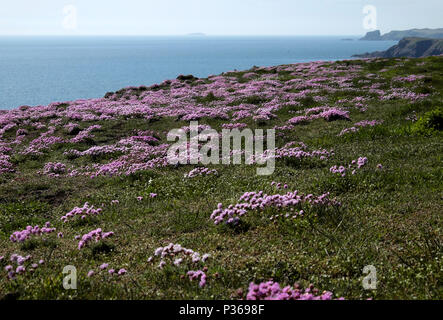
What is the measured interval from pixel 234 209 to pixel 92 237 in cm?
375

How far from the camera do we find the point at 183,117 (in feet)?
82.7

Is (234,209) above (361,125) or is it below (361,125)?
below

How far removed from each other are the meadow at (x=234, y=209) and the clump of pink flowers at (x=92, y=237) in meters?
0.03

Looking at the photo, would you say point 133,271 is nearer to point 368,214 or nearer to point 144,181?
point 368,214

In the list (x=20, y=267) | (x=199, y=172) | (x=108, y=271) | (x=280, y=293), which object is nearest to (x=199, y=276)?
(x=280, y=293)

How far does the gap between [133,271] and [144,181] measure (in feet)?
24.6

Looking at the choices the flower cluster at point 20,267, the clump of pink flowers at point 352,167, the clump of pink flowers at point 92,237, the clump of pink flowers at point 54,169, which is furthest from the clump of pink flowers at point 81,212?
the clump of pink flowers at point 352,167

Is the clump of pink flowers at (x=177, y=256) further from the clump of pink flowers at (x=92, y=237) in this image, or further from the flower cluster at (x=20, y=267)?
the flower cluster at (x=20, y=267)

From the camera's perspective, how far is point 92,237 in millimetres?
9086

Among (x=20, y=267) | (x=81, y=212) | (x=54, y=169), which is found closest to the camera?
(x=20, y=267)

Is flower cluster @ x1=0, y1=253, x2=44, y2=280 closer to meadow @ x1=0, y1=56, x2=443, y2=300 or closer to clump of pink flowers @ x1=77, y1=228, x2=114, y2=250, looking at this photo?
meadow @ x1=0, y1=56, x2=443, y2=300

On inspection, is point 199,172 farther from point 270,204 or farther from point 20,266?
point 20,266

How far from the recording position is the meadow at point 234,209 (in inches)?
261

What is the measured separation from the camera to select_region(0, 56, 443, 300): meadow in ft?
21.7
